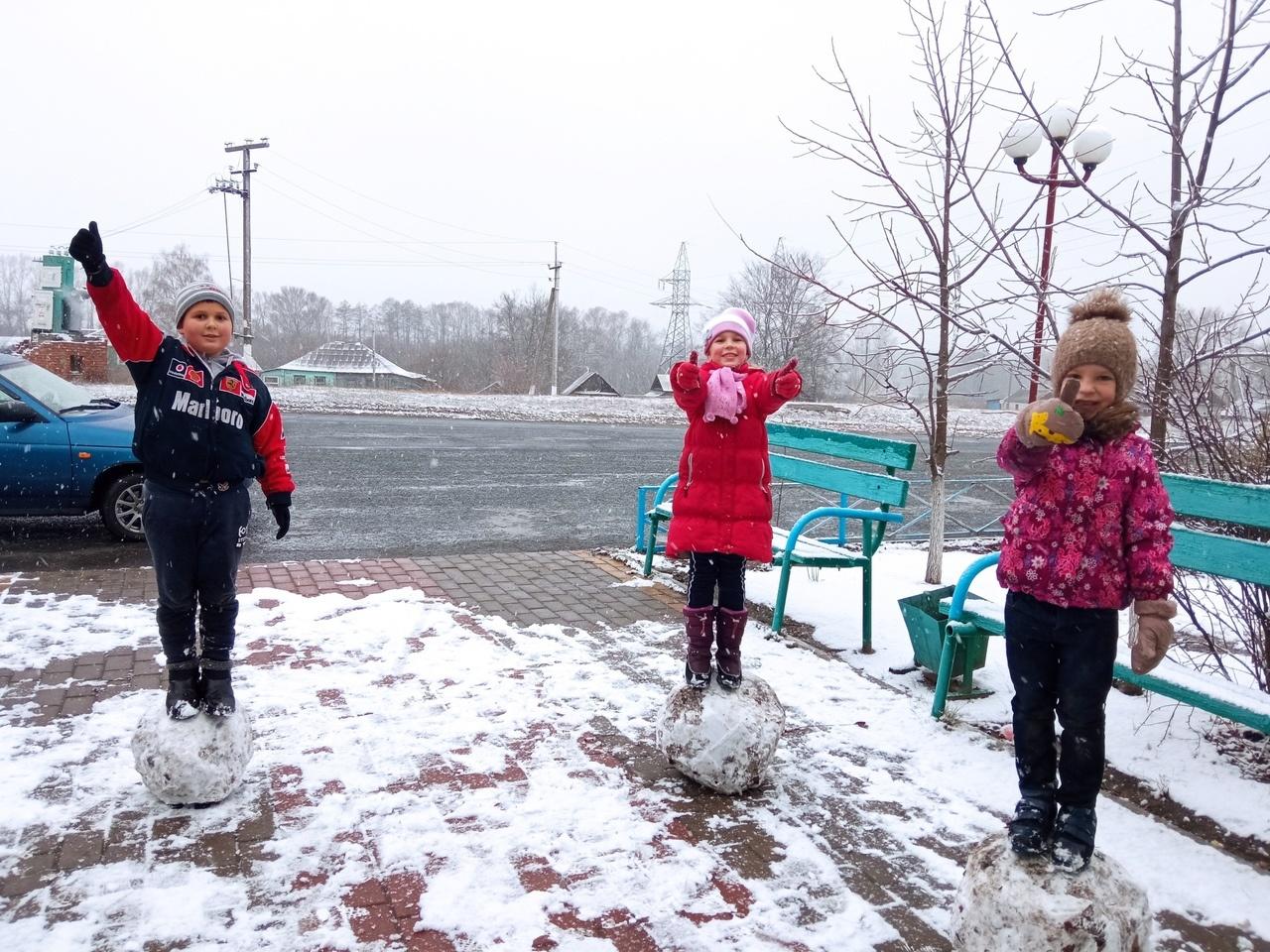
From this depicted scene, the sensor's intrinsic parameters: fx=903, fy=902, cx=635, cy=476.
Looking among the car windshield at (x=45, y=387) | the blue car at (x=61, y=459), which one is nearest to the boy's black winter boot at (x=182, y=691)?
the blue car at (x=61, y=459)

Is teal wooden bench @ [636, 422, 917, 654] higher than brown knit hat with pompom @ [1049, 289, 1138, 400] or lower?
lower

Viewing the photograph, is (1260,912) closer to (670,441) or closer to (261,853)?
(261,853)

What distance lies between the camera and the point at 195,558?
3.31m

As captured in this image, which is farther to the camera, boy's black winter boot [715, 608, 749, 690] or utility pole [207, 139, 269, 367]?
utility pole [207, 139, 269, 367]

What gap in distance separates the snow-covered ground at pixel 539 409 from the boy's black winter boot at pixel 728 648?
20742 mm

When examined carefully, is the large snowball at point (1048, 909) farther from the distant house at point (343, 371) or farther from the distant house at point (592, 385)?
the distant house at point (343, 371)

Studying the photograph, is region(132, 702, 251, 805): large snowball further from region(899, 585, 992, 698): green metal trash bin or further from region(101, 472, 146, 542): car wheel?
region(101, 472, 146, 542): car wheel

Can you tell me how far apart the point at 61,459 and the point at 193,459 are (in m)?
5.21

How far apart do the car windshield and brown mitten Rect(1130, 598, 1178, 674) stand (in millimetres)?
8059

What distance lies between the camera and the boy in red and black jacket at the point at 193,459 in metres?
3.18

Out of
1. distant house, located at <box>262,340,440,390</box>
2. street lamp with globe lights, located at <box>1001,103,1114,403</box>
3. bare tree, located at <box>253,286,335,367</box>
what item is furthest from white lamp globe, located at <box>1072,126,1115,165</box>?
bare tree, located at <box>253,286,335,367</box>

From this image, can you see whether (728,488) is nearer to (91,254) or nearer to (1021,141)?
(91,254)

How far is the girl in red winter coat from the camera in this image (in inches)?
140

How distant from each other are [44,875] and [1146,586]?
11.2 feet
